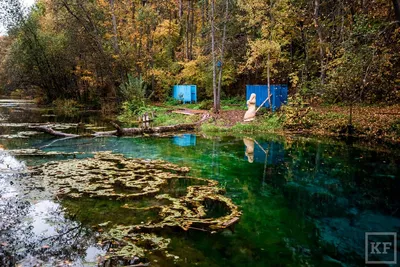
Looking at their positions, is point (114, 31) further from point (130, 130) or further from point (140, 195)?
point (140, 195)

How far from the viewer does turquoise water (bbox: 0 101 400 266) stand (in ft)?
13.1

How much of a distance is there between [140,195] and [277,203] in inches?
108

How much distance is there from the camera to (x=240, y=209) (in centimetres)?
552

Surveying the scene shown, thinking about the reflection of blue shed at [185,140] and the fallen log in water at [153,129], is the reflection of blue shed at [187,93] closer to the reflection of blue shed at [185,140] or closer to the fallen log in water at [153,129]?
the fallen log in water at [153,129]

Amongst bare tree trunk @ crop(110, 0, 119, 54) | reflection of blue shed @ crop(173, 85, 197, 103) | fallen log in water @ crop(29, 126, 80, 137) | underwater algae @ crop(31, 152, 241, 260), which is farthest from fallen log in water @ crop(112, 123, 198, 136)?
bare tree trunk @ crop(110, 0, 119, 54)

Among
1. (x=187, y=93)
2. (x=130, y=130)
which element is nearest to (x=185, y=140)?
(x=130, y=130)

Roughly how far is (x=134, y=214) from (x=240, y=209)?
6.30 ft

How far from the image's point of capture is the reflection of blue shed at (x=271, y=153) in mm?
9314

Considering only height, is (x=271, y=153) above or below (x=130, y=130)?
below

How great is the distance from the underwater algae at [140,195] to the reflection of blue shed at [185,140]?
3.35 meters

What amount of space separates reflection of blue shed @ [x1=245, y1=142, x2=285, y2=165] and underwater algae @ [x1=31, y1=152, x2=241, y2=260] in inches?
112

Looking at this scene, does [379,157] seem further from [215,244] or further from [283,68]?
[283,68]

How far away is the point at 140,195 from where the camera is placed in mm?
6039

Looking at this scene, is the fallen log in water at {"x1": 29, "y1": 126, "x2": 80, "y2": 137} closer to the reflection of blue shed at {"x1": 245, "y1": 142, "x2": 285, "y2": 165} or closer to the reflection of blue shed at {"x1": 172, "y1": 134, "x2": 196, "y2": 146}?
the reflection of blue shed at {"x1": 172, "y1": 134, "x2": 196, "y2": 146}
